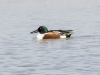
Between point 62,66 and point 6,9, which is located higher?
point 6,9

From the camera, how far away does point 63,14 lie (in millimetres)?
35375

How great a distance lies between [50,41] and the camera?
→ 23.9m

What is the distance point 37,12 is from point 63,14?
2.10m

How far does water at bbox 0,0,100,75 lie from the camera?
1683 cm

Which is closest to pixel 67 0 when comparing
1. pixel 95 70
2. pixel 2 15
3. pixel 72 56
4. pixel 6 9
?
pixel 6 9

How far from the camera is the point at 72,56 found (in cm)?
1892

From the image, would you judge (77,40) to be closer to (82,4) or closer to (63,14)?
(63,14)

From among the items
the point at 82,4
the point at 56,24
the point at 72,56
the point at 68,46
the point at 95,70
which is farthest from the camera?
the point at 82,4

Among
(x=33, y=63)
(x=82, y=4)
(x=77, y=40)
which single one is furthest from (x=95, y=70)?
(x=82, y=4)

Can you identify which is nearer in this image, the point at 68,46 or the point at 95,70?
the point at 95,70

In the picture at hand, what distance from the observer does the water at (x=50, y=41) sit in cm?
Result: 1683

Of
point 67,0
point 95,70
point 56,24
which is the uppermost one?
point 67,0

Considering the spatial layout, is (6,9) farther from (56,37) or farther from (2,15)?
(56,37)

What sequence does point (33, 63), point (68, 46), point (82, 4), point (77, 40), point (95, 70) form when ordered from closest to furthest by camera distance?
point (95, 70), point (33, 63), point (68, 46), point (77, 40), point (82, 4)
